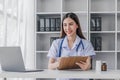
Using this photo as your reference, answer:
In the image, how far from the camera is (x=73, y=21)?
294 cm

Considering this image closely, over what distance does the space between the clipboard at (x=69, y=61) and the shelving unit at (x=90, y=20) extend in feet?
7.77

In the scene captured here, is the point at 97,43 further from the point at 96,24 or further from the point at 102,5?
the point at 102,5

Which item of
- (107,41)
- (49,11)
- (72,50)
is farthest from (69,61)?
(49,11)

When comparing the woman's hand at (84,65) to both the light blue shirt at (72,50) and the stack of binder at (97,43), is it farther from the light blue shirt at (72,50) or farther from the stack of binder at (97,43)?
the stack of binder at (97,43)

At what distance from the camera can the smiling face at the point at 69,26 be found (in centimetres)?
285

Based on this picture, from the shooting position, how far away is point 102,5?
5238 millimetres

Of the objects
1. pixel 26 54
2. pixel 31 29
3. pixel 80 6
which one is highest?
pixel 80 6

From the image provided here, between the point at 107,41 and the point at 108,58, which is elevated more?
the point at 107,41

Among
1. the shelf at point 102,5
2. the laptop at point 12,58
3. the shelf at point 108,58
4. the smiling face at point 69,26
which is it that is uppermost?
the shelf at point 102,5

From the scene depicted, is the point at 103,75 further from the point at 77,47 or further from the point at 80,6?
the point at 80,6

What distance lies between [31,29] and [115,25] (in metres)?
1.56

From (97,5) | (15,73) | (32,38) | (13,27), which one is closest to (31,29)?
(32,38)

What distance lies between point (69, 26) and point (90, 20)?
214 cm

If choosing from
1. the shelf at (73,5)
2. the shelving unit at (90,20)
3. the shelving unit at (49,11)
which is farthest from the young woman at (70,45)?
the shelf at (73,5)
